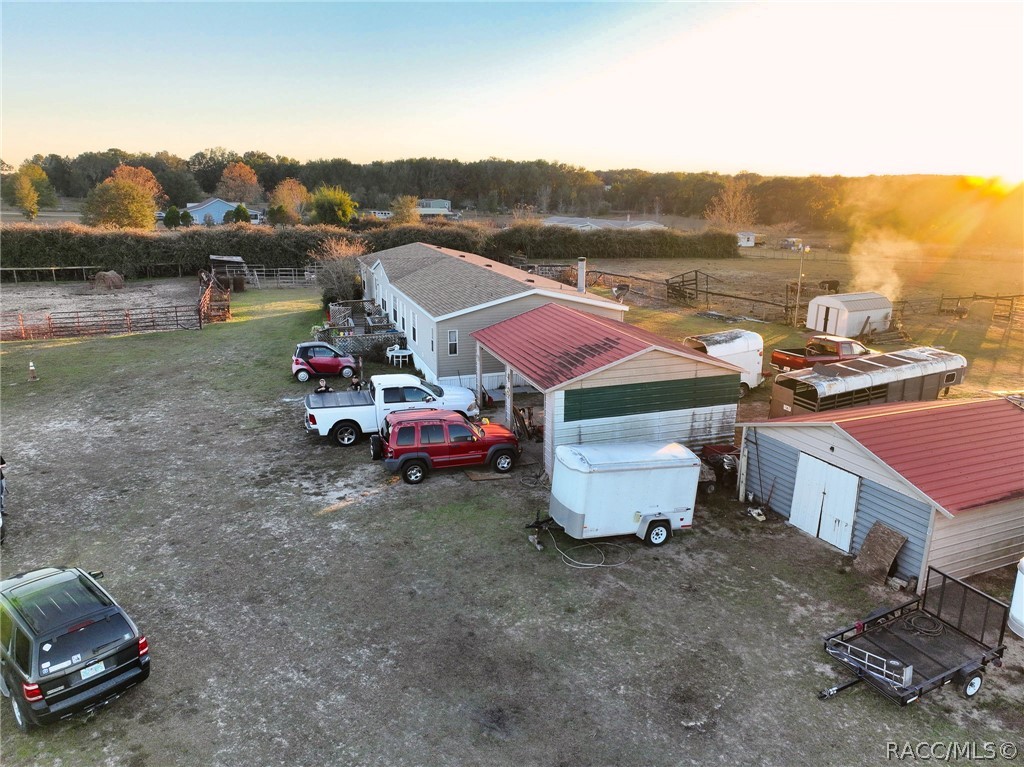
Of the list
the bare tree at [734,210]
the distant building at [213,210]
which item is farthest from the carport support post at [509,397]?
the distant building at [213,210]

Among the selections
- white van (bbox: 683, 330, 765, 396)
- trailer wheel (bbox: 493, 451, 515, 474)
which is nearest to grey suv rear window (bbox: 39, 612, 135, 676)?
trailer wheel (bbox: 493, 451, 515, 474)

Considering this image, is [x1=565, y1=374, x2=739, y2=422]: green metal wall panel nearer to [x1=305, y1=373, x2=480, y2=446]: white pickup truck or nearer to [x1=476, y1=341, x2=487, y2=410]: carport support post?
[x1=305, y1=373, x2=480, y2=446]: white pickup truck

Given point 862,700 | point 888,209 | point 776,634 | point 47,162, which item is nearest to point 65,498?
point 776,634

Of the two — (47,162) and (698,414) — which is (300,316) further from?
(47,162)

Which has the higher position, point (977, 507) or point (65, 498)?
point (977, 507)

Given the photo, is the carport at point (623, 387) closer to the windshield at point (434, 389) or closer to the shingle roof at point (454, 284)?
the windshield at point (434, 389)

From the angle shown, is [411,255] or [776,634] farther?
[411,255]
